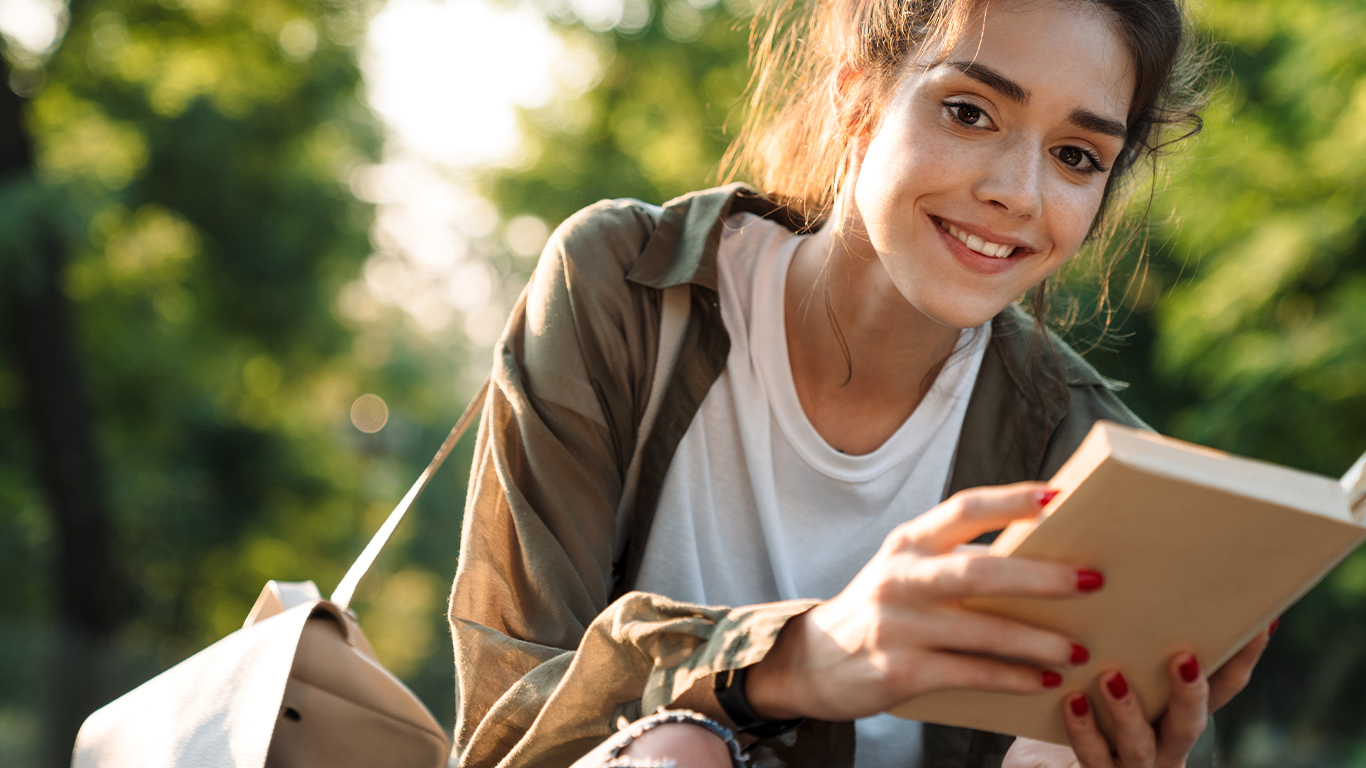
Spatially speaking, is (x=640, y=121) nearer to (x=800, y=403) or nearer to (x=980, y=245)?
(x=800, y=403)

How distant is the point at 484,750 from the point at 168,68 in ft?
31.4

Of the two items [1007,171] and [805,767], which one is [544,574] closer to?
[805,767]

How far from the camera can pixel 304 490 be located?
1125cm

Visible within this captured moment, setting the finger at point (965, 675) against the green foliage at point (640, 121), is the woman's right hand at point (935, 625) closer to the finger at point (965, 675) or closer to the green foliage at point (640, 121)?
the finger at point (965, 675)

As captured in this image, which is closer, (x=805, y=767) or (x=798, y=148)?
(x=805, y=767)

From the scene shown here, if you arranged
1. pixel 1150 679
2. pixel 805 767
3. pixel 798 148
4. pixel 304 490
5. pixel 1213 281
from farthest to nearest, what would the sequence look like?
1. pixel 304 490
2. pixel 1213 281
3. pixel 798 148
4. pixel 805 767
5. pixel 1150 679

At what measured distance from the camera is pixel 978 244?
165 centimetres

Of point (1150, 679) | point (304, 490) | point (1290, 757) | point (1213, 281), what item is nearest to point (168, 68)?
point (304, 490)

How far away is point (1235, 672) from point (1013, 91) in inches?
33.3

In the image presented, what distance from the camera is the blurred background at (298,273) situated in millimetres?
6195

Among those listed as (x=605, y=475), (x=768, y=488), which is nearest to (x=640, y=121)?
(x=768, y=488)

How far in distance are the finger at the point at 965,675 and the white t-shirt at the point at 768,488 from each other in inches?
31.8

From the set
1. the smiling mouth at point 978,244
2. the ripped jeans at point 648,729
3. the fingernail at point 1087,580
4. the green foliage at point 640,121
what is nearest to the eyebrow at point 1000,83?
the smiling mouth at point 978,244

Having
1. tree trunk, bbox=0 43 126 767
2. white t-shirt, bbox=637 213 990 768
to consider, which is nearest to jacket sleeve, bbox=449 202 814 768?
white t-shirt, bbox=637 213 990 768
